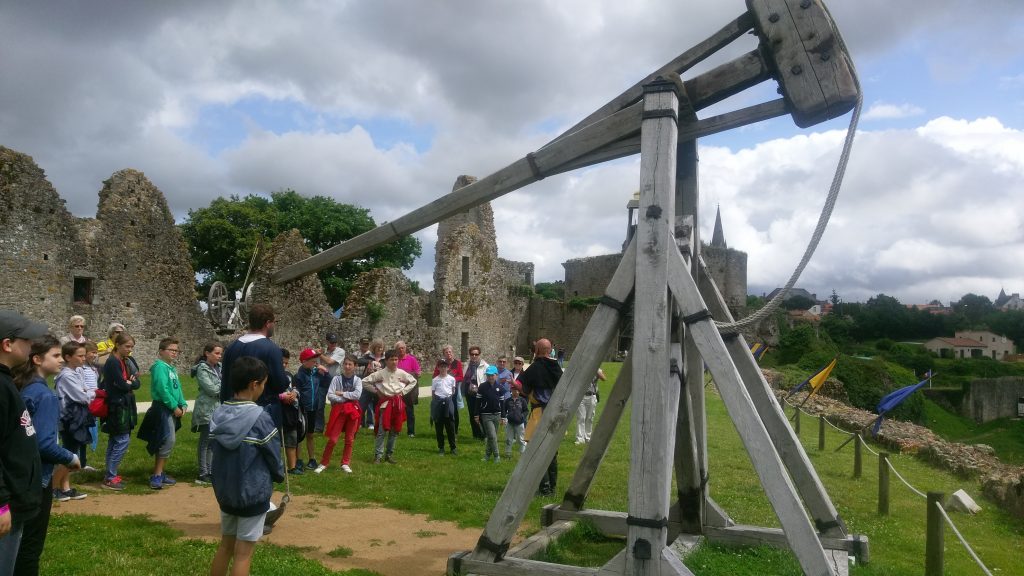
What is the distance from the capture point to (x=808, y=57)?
185 inches

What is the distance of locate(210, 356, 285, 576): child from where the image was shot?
13.8 ft

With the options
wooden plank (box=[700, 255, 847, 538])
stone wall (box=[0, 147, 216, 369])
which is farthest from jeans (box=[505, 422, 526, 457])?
stone wall (box=[0, 147, 216, 369])

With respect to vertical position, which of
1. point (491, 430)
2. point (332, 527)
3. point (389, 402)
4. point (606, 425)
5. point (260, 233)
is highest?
point (260, 233)

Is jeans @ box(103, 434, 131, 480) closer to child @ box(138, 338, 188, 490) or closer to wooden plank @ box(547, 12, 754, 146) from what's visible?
child @ box(138, 338, 188, 490)

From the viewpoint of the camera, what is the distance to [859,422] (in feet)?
58.0

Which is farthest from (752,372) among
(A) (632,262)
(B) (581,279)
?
(B) (581,279)

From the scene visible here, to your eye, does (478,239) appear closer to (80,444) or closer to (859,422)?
(859,422)

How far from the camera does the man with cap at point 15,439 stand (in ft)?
10.8

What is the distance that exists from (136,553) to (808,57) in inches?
237

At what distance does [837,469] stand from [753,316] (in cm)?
790

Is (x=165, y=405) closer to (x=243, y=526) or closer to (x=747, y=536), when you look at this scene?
(x=243, y=526)

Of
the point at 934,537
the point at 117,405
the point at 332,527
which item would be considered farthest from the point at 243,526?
the point at 934,537

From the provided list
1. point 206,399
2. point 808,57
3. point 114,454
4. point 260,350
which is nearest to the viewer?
point 808,57

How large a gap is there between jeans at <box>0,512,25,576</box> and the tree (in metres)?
39.3
